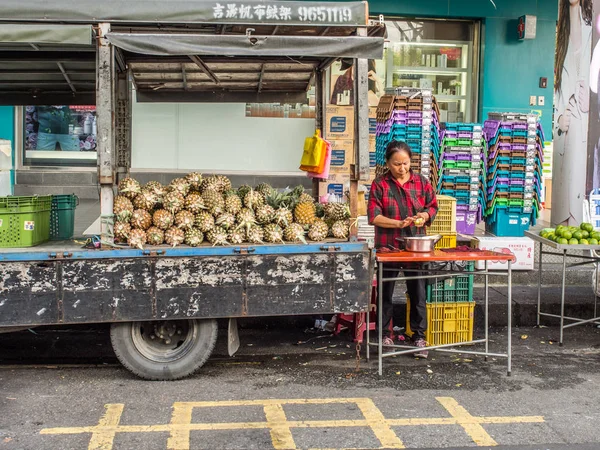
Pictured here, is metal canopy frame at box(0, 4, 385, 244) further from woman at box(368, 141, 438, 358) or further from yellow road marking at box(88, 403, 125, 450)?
yellow road marking at box(88, 403, 125, 450)

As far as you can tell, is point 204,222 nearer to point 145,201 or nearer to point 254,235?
point 254,235

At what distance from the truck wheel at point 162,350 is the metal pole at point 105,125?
2.59ft

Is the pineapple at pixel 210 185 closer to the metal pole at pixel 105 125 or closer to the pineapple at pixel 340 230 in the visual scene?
the metal pole at pixel 105 125

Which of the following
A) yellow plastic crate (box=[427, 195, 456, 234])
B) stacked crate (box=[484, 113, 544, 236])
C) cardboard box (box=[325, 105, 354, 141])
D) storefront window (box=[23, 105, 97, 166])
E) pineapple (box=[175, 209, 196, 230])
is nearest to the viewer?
pineapple (box=[175, 209, 196, 230])

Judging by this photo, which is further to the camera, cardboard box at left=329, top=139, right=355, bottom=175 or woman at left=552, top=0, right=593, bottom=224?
cardboard box at left=329, top=139, right=355, bottom=175

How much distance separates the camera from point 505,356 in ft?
20.8

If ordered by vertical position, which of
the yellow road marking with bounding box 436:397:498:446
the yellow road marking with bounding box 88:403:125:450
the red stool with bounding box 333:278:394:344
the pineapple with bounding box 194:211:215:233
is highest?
the pineapple with bounding box 194:211:215:233

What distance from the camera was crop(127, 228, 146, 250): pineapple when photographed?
5906mm

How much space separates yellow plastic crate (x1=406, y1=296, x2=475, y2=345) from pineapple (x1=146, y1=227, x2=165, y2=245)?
2593 millimetres

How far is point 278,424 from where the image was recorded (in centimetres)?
514

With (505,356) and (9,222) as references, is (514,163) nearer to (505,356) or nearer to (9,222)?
(505,356)

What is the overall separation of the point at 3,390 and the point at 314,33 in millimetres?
3757

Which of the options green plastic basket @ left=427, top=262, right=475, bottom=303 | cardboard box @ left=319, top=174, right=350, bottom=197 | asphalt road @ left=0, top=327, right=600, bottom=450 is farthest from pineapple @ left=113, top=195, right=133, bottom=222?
cardboard box @ left=319, top=174, right=350, bottom=197

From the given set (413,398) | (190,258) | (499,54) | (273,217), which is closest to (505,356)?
(413,398)
